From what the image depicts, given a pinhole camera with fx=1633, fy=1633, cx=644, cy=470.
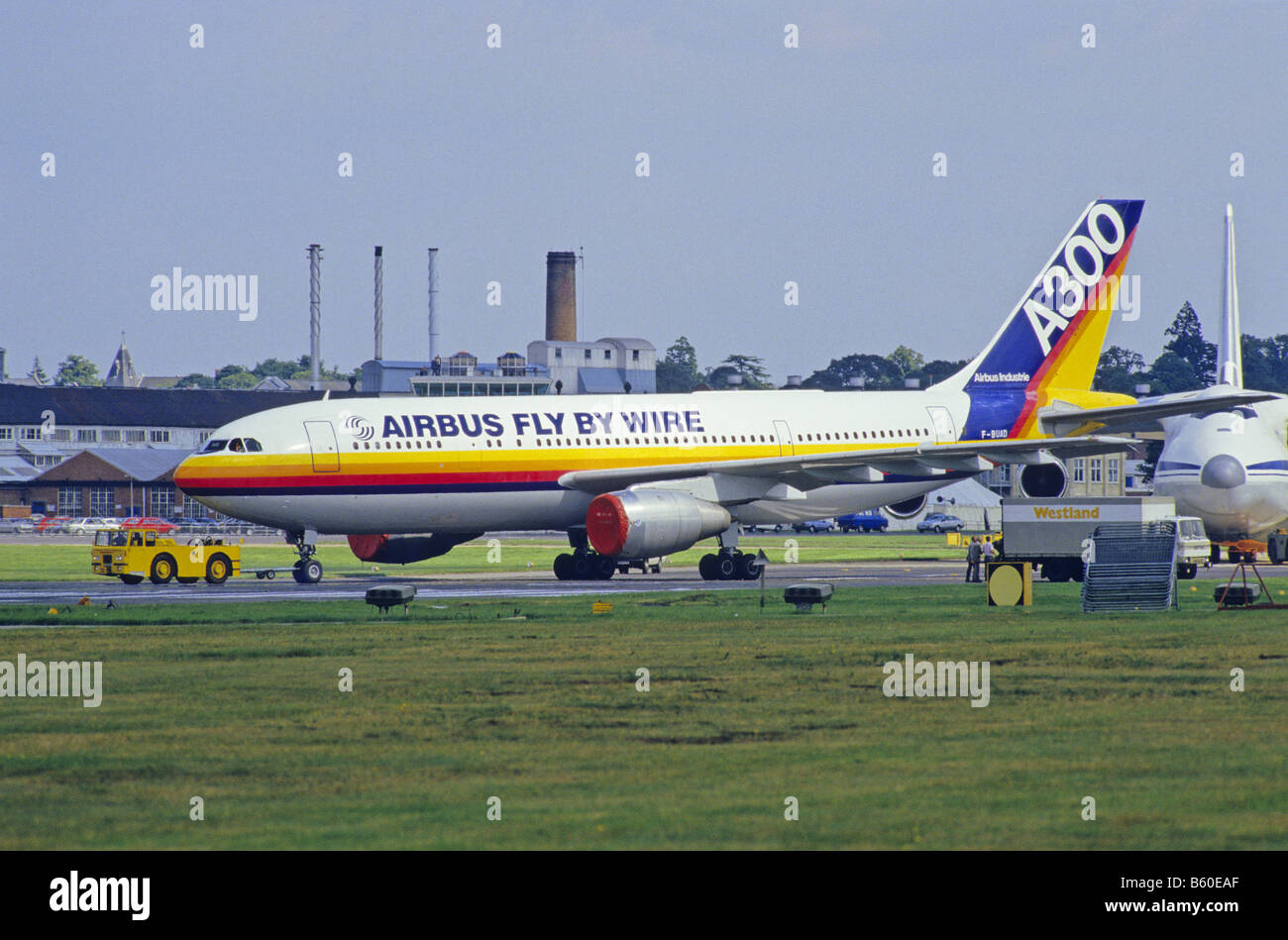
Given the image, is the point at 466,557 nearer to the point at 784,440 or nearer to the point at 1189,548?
the point at 784,440

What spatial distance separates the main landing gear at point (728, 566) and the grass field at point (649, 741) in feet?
60.7

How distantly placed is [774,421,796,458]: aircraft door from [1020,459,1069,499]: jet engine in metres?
7.48

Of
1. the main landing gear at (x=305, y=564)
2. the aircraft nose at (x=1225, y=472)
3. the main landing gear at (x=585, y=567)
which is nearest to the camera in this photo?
the main landing gear at (x=305, y=564)

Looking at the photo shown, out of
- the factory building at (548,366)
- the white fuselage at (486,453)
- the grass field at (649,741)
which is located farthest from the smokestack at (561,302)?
the grass field at (649,741)

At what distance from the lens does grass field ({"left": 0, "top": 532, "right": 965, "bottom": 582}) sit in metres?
59.1

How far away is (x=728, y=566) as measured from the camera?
163 feet

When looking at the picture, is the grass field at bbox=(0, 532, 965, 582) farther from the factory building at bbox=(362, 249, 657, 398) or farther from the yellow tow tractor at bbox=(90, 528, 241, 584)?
the factory building at bbox=(362, 249, 657, 398)

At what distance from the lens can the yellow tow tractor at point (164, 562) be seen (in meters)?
50.4

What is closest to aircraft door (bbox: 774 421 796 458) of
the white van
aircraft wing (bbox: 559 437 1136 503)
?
aircraft wing (bbox: 559 437 1136 503)

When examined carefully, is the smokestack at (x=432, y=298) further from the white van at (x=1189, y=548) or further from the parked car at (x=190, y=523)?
the white van at (x=1189, y=548)

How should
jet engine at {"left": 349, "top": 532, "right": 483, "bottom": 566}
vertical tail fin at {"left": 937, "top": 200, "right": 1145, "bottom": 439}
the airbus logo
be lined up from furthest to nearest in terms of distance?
vertical tail fin at {"left": 937, "top": 200, "right": 1145, "bottom": 439} < jet engine at {"left": 349, "top": 532, "right": 483, "bottom": 566} < the airbus logo

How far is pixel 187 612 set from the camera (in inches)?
1412
